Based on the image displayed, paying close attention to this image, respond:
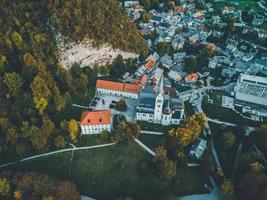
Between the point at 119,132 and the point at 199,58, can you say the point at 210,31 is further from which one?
the point at 119,132

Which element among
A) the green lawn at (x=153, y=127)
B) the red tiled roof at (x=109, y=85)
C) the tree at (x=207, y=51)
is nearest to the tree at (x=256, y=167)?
the green lawn at (x=153, y=127)

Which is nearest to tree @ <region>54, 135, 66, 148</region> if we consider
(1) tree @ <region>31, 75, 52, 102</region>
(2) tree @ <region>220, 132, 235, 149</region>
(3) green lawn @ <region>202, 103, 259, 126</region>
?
(1) tree @ <region>31, 75, 52, 102</region>

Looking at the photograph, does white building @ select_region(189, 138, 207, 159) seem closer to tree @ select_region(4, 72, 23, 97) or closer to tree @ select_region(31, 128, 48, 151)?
tree @ select_region(31, 128, 48, 151)

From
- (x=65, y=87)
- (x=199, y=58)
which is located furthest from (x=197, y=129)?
(x=65, y=87)

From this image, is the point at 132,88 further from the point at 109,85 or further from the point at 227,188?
the point at 227,188

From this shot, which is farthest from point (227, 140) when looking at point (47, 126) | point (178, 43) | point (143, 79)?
point (47, 126)
